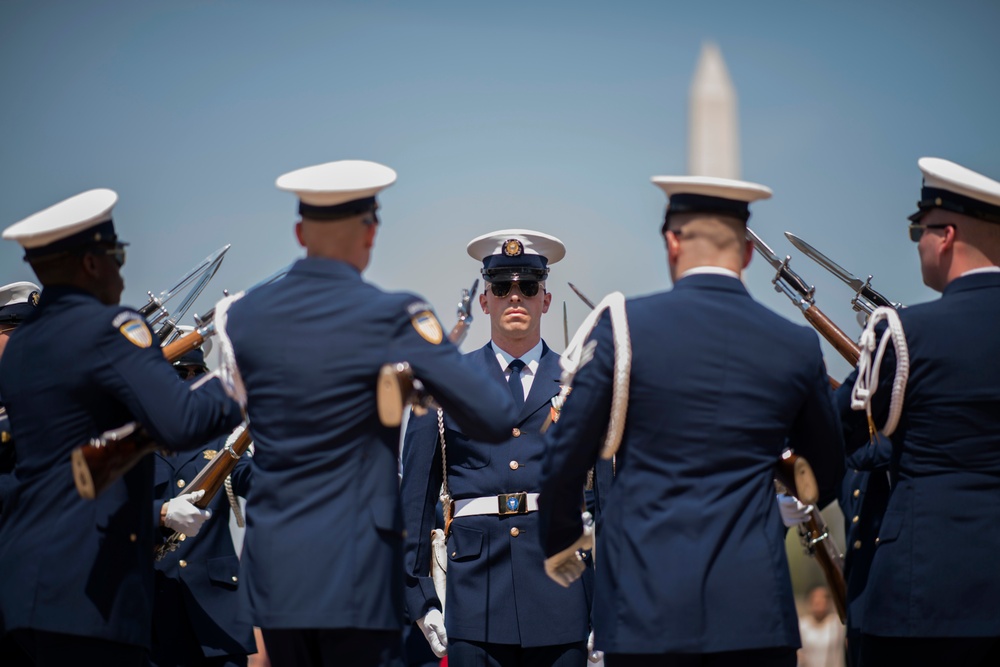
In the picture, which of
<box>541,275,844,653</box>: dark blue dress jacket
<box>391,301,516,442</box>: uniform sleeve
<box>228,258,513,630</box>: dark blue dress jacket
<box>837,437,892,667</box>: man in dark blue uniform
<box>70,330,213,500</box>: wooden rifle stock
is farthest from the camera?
<box>837,437,892,667</box>: man in dark blue uniform

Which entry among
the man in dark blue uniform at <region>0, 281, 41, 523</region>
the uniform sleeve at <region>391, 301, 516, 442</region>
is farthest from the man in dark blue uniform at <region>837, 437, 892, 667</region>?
the man in dark blue uniform at <region>0, 281, 41, 523</region>

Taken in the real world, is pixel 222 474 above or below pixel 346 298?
below

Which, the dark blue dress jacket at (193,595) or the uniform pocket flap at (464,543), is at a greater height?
the uniform pocket flap at (464,543)

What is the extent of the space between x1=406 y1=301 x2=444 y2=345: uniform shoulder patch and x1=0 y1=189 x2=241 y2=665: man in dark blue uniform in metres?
0.79

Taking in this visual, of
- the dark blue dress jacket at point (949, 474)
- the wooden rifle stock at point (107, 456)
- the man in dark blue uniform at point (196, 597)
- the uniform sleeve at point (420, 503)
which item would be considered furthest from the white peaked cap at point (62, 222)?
the dark blue dress jacket at point (949, 474)

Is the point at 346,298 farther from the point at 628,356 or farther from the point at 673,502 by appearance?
the point at 673,502

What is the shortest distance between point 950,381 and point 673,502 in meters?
1.43

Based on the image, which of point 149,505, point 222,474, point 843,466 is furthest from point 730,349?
point 222,474

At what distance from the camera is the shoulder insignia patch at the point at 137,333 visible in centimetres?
470

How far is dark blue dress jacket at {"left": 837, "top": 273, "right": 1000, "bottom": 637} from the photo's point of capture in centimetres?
500

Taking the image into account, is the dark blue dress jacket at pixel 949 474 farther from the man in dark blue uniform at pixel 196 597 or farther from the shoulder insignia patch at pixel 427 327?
the man in dark blue uniform at pixel 196 597

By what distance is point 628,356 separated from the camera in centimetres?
433

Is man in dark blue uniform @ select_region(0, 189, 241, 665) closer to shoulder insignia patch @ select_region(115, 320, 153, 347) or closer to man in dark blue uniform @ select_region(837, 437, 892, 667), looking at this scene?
shoulder insignia patch @ select_region(115, 320, 153, 347)

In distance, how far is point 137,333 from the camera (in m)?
4.74
